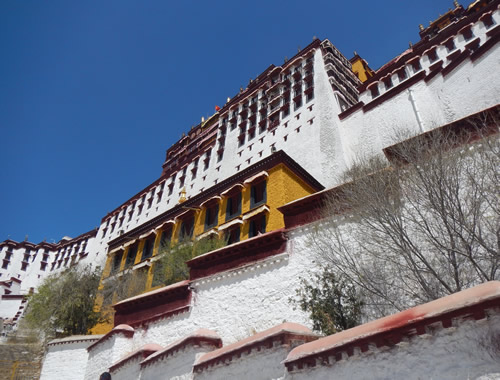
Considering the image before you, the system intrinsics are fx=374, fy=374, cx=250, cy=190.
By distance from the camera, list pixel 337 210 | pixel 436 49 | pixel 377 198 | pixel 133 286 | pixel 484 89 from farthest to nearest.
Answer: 1. pixel 436 49
2. pixel 133 286
3. pixel 484 89
4. pixel 337 210
5. pixel 377 198

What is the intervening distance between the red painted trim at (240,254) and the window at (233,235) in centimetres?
686

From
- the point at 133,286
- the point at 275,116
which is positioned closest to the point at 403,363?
the point at 133,286

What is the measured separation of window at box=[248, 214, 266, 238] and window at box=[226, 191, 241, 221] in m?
1.37

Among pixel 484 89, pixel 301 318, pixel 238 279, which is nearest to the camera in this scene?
pixel 301 318

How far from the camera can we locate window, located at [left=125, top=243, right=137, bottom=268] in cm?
2228

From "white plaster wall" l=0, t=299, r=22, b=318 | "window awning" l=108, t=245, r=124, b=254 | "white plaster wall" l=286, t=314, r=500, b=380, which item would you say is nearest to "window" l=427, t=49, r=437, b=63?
"window awning" l=108, t=245, r=124, b=254

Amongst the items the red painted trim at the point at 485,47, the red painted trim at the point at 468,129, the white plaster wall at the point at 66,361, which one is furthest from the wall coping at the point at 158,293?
the red painted trim at the point at 485,47

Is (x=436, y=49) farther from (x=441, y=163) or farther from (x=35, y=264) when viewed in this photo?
(x=35, y=264)

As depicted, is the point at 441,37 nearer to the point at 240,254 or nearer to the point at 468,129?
the point at 468,129

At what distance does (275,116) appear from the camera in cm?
2836

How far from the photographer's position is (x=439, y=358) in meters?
3.86

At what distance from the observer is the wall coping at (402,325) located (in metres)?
3.63

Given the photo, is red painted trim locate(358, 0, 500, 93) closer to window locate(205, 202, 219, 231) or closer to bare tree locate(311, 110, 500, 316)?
window locate(205, 202, 219, 231)

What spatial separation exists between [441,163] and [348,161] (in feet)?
49.6
